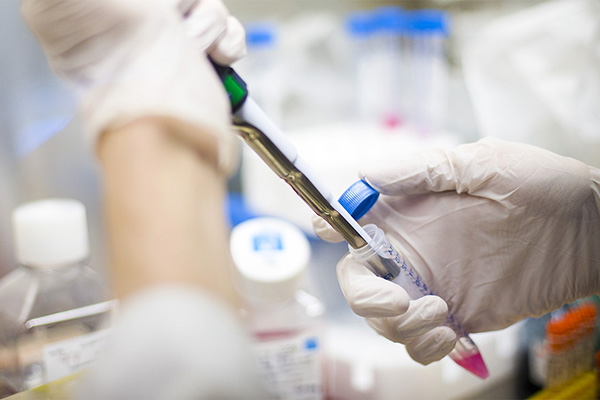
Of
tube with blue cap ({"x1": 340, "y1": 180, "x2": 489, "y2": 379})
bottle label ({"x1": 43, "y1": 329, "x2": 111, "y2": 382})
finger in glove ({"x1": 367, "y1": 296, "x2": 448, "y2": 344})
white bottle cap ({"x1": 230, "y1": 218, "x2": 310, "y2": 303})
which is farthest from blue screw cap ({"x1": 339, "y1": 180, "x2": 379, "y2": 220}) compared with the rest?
bottle label ({"x1": 43, "y1": 329, "x2": 111, "y2": 382})

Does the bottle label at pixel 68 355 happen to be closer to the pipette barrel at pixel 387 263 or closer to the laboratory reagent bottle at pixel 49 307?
the laboratory reagent bottle at pixel 49 307

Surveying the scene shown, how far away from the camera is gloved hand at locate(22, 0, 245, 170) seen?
39 cm

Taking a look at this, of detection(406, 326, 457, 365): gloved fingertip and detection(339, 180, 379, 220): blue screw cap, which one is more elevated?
detection(339, 180, 379, 220): blue screw cap

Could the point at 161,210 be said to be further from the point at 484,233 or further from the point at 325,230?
the point at 484,233

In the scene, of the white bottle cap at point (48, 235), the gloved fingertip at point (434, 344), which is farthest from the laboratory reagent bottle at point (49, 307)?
the gloved fingertip at point (434, 344)

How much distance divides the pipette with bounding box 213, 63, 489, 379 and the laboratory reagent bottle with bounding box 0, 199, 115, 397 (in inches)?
13.2

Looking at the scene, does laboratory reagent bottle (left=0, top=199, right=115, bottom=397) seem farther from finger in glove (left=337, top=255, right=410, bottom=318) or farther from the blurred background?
finger in glove (left=337, top=255, right=410, bottom=318)

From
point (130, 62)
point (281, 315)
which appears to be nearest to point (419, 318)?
point (281, 315)

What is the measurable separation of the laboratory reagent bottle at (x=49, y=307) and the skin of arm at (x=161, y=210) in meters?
0.34

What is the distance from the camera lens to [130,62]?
41 cm

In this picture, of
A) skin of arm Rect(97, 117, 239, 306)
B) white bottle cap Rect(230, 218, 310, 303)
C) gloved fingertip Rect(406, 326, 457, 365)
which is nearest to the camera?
skin of arm Rect(97, 117, 239, 306)

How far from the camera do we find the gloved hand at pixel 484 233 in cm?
55

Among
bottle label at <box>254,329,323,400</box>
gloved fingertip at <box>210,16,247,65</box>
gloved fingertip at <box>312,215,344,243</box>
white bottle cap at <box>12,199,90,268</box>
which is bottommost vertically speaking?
bottle label at <box>254,329,323,400</box>

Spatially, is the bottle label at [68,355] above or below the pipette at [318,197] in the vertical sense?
below
